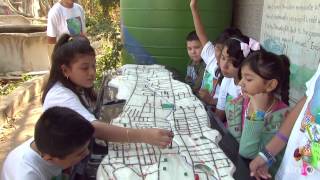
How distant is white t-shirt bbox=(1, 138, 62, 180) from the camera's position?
1.34m

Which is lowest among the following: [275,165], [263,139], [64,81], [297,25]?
[275,165]

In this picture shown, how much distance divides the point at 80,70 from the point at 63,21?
2.32 m

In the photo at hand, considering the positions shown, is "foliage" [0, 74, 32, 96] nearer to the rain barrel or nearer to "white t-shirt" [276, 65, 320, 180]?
the rain barrel

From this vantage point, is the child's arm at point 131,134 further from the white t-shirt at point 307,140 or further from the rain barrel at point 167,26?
the rain barrel at point 167,26

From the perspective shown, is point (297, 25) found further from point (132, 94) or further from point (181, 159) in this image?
point (181, 159)

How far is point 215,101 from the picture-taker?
2.58 meters

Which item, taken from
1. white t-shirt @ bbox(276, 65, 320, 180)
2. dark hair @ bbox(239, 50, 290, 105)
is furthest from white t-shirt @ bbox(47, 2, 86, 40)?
white t-shirt @ bbox(276, 65, 320, 180)

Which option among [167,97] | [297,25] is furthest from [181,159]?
[297,25]

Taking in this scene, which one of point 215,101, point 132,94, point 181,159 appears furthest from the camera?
point 215,101

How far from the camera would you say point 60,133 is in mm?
1310

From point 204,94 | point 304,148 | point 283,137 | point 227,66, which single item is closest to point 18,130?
point 204,94

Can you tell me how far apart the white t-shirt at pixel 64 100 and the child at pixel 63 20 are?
2.27m

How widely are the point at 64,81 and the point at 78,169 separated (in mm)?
497

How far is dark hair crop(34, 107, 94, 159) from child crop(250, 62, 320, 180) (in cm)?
69
